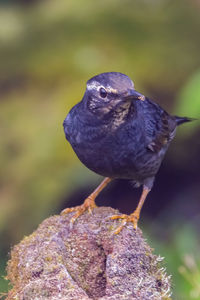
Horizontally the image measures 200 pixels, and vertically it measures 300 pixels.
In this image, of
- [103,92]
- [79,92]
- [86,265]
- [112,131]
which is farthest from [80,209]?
[79,92]

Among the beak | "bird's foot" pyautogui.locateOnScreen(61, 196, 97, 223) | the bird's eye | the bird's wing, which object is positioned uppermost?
the bird's eye

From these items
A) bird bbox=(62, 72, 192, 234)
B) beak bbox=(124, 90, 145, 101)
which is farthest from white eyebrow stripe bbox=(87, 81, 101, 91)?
beak bbox=(124, 90, 145, 101)

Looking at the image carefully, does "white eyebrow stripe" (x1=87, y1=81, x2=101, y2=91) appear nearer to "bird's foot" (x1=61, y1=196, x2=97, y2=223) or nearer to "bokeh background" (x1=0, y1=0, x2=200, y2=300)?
"bird's foot" (x1=61, y1=196, x2=97, y2=223)

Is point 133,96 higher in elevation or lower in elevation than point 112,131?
higher

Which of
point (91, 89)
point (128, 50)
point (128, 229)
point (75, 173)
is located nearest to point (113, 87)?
point (91, 89)

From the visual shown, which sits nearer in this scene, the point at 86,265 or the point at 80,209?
the point at 86,265

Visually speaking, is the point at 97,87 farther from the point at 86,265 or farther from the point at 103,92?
the point at 86,265

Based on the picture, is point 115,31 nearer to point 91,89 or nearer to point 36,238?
point 91,89
